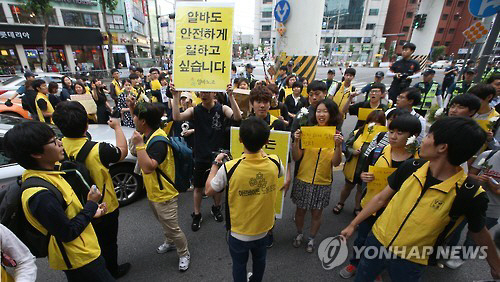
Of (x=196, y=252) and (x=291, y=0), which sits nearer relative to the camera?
(x=196, y=252)

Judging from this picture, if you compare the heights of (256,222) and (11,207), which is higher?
(11,207)

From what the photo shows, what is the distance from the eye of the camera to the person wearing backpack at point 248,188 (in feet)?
5.38

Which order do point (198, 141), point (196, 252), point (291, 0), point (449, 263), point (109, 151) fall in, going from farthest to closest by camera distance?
point (291, 0) → point (198, 141) → point (196, 252) → point (449, 263) → point (109, 151)

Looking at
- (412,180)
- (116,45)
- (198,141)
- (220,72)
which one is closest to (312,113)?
(220,72)

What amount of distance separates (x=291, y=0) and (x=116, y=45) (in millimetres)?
28219

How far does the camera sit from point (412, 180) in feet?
5.04

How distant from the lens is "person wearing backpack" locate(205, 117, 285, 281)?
1.64 metres

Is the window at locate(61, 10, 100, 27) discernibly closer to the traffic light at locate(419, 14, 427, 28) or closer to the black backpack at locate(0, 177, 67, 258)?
the black backpack at locate(0, 177, 67, 258)

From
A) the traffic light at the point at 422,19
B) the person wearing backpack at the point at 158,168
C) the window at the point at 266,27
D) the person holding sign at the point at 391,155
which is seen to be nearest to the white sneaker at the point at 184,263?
the person wearing backpack at the point at 158,168

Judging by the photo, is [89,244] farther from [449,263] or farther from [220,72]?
[449,263]

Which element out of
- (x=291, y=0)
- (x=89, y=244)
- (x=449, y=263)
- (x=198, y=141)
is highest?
(x=291, y=0)

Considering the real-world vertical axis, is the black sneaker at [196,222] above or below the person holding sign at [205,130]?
below

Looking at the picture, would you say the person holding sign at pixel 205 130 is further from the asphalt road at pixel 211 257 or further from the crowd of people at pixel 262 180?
the asphalt road at pixel 211 257

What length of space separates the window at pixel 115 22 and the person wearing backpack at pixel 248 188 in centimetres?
3396
